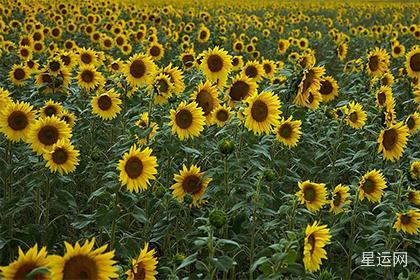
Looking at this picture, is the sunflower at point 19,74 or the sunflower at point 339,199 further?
the sunflower at point 19,74

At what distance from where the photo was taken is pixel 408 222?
11.2 feet

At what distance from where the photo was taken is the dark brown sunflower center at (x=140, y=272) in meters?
2.48

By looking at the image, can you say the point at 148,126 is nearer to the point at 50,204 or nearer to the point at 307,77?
the point at 50,204

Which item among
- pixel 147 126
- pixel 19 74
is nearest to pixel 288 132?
pixel 147 126

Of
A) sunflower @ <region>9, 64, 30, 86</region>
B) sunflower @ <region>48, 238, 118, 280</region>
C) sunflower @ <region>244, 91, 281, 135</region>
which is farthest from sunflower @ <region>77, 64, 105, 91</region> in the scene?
sunflower @ <region>48, 238, 118, 280</region>

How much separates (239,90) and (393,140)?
3.91ft

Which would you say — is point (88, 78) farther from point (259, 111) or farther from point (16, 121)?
point (259, 111)

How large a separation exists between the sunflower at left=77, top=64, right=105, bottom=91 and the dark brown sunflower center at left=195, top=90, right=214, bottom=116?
1.26 metres

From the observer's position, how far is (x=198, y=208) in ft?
12.7

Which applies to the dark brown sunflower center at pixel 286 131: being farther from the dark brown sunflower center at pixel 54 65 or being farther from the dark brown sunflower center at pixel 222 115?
the dark brown sunflower center at pixel 54 65

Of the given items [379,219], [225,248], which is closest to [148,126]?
[225,248]

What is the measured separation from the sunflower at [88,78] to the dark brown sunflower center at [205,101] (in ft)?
4.12

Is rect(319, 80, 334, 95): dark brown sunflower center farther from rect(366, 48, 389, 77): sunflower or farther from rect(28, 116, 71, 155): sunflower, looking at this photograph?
rect(28, 116, 71, 155): sunflower

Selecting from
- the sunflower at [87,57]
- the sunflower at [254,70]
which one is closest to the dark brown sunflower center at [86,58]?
the sunflower at [87,57]
